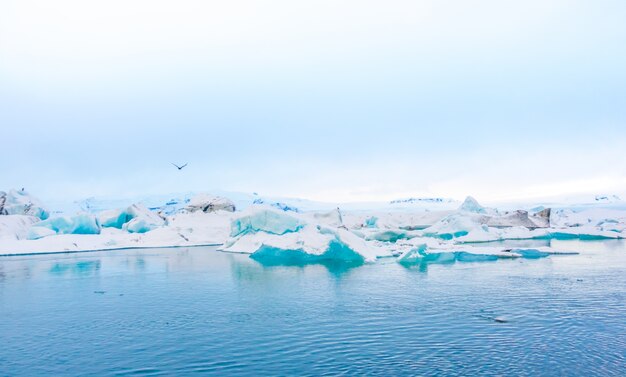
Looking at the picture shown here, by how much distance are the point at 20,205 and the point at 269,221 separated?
20.1 meters

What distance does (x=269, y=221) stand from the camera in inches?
790

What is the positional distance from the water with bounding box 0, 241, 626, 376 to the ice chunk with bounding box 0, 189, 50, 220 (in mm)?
20519

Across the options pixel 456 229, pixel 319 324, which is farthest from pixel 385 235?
pixel 319 324

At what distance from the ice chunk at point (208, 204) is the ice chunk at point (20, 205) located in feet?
29.6

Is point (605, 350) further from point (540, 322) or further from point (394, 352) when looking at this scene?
point (394, 352)

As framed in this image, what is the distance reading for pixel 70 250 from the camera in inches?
925

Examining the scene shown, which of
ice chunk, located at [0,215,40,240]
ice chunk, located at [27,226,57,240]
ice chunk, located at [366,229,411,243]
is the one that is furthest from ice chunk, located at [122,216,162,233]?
ice chunk, located at [366,229,411,243]

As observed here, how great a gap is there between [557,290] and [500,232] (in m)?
20.9

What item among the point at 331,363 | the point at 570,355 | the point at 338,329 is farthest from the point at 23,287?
the point at 570,355

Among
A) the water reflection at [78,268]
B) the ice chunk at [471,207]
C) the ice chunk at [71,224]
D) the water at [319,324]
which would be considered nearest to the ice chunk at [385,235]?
the ice chunk at [471,207]

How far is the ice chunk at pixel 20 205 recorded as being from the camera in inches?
1227

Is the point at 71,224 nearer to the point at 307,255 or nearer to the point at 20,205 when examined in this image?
the point at 20,205

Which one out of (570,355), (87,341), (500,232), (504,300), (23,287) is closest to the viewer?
(570,355)

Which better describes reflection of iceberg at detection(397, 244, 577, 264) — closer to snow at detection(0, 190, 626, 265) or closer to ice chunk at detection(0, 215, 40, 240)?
snow at detection(0, 190, 626, 265)
